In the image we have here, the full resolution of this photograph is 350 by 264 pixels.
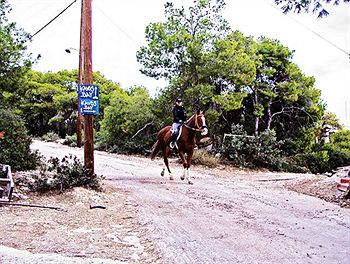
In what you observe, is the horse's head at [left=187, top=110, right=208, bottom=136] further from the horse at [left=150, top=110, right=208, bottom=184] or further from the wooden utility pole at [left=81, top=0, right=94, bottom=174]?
the wooden utility pole at [left=81, top=0, right=94, bottom=174]

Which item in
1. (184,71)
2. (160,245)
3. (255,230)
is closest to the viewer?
(160,245)

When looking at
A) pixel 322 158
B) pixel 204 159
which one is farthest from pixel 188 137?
pixel 322 158

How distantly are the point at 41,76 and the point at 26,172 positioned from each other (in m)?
35.5

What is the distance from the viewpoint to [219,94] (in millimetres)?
20422

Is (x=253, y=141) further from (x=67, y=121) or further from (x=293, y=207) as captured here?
(x=67, y=121)

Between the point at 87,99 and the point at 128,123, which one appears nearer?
the point at 87,99

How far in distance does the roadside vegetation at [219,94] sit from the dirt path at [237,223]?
6054mm

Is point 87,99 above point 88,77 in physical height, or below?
below

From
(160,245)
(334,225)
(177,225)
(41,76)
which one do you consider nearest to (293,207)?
(334,225)

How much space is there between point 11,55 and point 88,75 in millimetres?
6495

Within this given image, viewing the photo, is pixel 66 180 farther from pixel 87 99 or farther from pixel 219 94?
pixel 219 94

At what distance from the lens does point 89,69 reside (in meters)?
10.2

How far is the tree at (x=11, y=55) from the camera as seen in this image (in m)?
15.0

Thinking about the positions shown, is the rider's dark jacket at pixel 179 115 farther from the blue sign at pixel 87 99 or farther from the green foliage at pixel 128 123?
the green foliage at pixel 128 123
